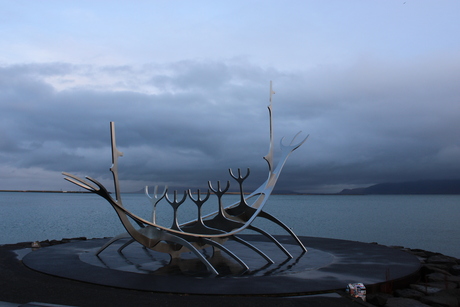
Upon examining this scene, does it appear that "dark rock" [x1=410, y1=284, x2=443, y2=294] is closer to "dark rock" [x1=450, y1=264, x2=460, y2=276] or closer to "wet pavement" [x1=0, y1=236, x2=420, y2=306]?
"wet pavement" [x1=0, y1=236, x2=420, y2=306]

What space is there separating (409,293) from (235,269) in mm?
4698

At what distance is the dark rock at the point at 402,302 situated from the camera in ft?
30.3

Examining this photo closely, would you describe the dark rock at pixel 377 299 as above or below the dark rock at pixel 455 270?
above

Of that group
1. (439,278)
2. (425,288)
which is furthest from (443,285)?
(425,288)

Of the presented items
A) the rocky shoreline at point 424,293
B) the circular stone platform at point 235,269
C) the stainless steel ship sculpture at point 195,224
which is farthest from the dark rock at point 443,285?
the stainless steel ship sculpture at point 195,224

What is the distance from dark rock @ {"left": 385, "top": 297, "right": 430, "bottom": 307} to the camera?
9.25 meters

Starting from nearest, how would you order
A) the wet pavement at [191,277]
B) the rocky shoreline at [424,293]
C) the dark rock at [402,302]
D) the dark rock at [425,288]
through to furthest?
the wet pavement at [191,277] < the dark rock at [402,302] < the rocky shoreline at [424,293] < the dark rock at [425,288]

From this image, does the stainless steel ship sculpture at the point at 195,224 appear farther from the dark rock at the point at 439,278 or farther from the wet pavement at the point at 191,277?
the dark rock at the point at 439,278

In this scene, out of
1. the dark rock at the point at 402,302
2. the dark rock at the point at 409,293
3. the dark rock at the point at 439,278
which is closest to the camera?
the dark rock at the point at 402,302

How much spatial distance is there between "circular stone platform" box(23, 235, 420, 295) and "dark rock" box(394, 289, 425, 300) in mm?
318

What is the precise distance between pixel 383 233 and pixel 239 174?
32.4 m

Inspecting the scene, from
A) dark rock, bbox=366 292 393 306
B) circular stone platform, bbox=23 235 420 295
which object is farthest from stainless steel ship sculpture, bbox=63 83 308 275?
dark rock, bbox=366 292 393 306

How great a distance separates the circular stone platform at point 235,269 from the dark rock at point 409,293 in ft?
1.04

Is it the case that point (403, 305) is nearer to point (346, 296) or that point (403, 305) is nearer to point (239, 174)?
point (346, 296)
